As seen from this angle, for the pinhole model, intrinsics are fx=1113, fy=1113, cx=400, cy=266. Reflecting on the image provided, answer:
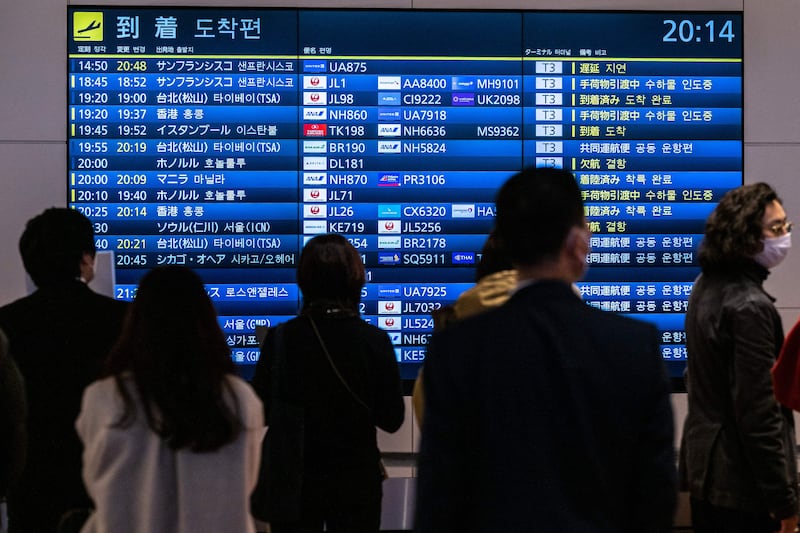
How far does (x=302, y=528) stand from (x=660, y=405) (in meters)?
2.12

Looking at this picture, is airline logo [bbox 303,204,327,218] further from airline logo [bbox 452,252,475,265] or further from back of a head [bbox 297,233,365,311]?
back of a head [bbox 297,233,365,311]

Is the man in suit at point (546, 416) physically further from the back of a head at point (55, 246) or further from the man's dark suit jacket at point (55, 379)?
the back of a head at point (55, 246)

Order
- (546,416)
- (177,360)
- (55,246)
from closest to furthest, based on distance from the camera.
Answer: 1. (546,416)
2. (177,360)
3. (55,246)

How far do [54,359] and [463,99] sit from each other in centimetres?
301

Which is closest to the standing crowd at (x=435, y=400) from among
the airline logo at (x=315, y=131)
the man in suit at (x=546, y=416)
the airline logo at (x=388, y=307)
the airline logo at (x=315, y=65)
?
the man in suit at (x=546, y=416)

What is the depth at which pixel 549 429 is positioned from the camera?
201cm

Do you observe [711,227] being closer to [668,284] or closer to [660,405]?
[660,405]

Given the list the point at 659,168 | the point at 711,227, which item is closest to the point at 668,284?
the point at 659,168

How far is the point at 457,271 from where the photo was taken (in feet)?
19.3

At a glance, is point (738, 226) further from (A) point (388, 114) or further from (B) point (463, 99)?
(A) point (388, 114)

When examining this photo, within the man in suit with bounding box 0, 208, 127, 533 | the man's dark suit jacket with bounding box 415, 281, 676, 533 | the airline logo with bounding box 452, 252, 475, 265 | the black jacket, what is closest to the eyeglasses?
the black jacket

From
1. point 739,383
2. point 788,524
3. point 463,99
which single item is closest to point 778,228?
point 739,383

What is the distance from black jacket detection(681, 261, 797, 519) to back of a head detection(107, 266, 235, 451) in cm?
163

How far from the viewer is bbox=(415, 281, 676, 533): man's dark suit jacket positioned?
2.00m
